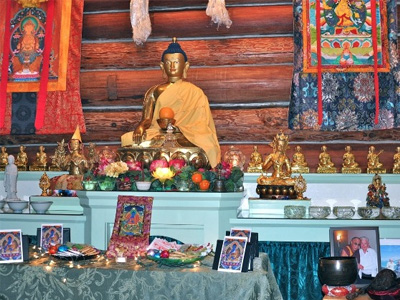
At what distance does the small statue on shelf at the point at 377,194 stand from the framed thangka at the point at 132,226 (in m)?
2.31

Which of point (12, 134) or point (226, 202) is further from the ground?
point (12, 134)

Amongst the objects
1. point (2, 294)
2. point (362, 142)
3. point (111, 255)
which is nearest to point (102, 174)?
point (111, 255)

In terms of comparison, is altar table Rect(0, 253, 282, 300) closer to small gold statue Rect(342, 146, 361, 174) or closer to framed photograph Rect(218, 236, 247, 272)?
framed photograph Rect(218, 236, 247, 272)

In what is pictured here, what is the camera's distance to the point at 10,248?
4035 millimetres

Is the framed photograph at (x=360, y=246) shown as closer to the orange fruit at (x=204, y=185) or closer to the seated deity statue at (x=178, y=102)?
the orange fruit at (x=204, y=185)

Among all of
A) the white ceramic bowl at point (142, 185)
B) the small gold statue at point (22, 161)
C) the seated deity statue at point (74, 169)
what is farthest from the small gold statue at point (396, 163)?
the small gold statue at point (22, 161)

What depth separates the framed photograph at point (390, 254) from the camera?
16.5ft

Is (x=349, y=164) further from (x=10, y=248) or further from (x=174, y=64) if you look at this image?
(x=10, y=248)

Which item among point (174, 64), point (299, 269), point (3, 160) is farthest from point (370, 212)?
point (3, 160)

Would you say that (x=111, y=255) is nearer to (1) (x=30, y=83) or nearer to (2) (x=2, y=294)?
(2) (x=2, y=294)

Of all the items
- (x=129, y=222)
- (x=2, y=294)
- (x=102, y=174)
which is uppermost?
(x=102, y=174)

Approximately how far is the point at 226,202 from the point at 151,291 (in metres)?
1.58

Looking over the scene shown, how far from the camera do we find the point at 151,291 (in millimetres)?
3725

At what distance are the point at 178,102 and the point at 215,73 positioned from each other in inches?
27.2
